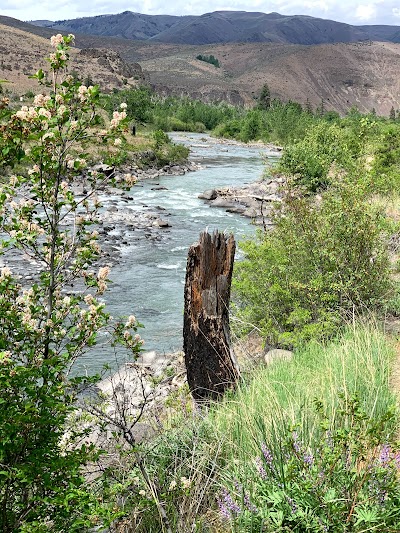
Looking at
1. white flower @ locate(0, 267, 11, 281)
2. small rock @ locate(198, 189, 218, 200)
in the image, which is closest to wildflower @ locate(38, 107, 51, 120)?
white flower @ locate(0, 267, 11, 281)

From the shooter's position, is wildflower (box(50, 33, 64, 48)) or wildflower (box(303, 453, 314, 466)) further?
wildflower (box(50, 33, 64, 48))

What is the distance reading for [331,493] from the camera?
115 inches

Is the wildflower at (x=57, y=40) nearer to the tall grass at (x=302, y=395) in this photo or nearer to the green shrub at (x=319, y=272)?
the tall grass at (x=302, y=395)

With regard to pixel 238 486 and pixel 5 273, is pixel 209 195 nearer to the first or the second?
pixel 5 273

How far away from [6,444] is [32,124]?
1.76 meters

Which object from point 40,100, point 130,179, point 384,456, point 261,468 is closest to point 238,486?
point 261,468

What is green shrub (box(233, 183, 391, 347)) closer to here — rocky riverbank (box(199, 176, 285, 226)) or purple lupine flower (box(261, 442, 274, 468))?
purple lupine flower (box(261, 442, 274, 468))

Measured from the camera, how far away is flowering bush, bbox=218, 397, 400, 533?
9.39ft

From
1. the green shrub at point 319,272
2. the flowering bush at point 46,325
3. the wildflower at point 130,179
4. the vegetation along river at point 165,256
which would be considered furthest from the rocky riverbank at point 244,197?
the flowering bush at point 46,325

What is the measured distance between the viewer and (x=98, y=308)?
347cm

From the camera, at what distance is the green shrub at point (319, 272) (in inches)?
326

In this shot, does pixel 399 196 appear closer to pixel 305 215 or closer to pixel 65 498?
pixel 305 215

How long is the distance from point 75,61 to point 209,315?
124868mm

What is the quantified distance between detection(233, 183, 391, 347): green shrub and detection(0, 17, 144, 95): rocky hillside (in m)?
94.8
